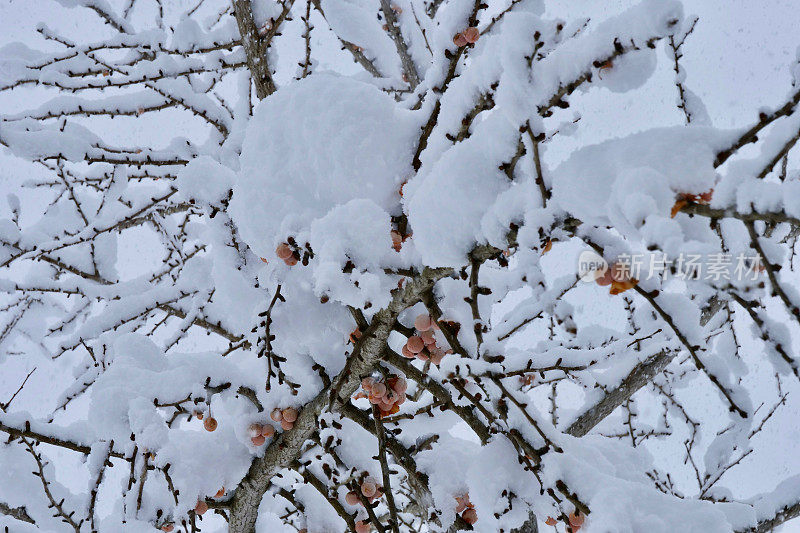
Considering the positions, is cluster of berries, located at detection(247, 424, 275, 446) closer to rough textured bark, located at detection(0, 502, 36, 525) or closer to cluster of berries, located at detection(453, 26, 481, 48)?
cluster of berries, located at detection(453, 26, 481, 48)

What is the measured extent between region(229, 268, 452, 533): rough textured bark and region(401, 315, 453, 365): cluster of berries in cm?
14

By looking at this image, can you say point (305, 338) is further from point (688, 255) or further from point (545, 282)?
point (688, 255)

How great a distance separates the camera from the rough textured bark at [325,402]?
1.64 metres

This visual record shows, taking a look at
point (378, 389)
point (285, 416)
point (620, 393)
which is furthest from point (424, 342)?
point (620, 393)

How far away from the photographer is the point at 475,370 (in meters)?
1.36

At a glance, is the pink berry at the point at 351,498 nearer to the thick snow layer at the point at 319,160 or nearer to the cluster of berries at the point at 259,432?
the cluster of berries at the point at 259,432

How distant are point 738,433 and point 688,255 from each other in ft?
11.7

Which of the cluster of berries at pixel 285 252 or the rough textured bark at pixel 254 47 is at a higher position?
the rough textured bark at pixel 254 47

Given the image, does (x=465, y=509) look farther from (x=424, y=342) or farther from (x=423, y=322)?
(x=423, y=322)

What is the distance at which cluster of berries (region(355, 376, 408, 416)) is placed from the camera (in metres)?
2.16

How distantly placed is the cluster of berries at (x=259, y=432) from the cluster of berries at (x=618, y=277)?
1.82 metres

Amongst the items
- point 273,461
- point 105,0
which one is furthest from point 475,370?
point 105,0

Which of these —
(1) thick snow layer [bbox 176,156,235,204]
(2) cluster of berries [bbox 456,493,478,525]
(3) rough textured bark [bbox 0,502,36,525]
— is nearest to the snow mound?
(1) thick snow layer [bbox 176,156,235,204]

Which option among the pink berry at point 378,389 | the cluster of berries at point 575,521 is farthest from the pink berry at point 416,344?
the cluster of berries at point 575,521
